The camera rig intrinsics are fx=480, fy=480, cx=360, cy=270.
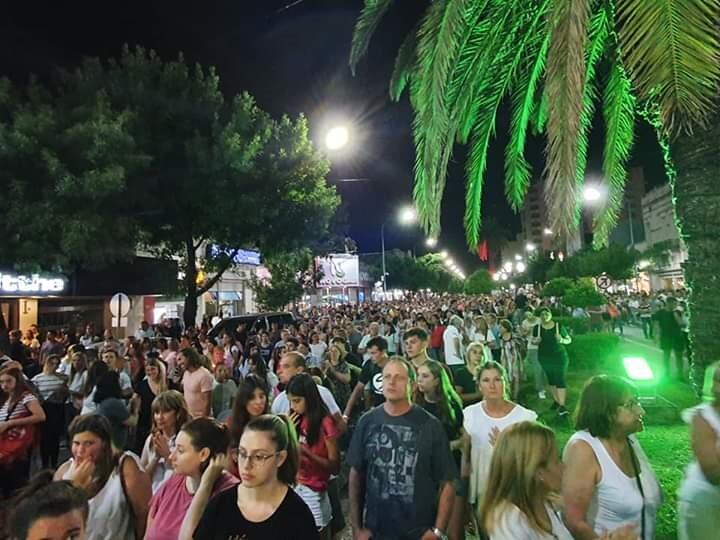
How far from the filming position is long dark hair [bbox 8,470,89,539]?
201cm

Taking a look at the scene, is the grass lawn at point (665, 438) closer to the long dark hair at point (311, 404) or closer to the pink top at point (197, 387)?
the long dark hair at point (311, 404)

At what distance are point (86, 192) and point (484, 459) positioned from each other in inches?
600

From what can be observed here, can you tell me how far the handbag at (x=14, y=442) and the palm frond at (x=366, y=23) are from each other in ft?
18.8

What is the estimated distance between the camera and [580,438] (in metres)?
2.83

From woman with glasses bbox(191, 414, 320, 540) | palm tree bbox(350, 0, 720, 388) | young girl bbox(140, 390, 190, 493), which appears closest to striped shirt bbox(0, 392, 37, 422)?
young girl bbox(140, 390, 190, 493)

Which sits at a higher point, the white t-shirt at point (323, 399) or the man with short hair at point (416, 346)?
the man with short hair at point (416, 346)

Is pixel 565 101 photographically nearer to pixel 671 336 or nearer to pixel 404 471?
pixel 404 471

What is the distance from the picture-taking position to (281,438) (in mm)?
2533

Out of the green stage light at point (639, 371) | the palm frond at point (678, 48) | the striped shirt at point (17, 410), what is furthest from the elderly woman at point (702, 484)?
the striped shirt at point (17, 410)

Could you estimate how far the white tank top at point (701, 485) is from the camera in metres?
2.68

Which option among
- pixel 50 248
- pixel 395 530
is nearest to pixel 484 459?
pixel 395 530

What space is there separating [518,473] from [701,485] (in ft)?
4.05

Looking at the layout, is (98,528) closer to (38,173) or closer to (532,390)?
(532,390)

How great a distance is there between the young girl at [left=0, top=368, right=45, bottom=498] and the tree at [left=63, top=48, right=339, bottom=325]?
42.8 ft
